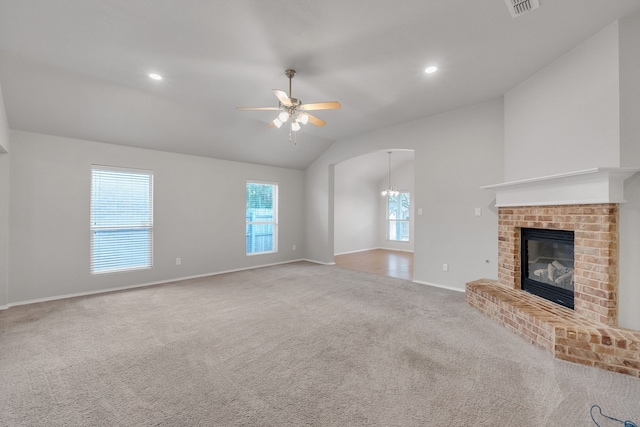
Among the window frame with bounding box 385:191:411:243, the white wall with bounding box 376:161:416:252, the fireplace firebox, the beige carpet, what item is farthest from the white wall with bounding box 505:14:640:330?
the window frame with bounding box 385:191:411:243

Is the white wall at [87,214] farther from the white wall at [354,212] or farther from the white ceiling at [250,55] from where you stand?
the white wall at [354,212]

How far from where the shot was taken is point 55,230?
13.1 ft

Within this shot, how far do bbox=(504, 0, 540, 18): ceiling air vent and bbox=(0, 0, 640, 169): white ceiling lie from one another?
0.06 m

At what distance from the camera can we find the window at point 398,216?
9312mm

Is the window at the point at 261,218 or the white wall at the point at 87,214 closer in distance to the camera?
the white wall at the point at 87,214

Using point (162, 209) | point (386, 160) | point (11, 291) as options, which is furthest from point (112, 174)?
point (386, 160)

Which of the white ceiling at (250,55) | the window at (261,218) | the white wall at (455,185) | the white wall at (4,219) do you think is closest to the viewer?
the white ceiling at (250,55)

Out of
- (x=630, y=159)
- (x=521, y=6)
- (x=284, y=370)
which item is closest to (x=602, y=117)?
(x=630, y=159)

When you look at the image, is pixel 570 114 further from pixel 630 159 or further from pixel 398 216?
pixel 398 216

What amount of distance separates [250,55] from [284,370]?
2.98 meters

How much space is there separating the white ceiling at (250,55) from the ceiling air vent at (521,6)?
57 mm

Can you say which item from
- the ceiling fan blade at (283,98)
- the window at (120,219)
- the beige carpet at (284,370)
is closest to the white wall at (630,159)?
the beige carpet at (284,370)

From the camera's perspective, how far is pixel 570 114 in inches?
111

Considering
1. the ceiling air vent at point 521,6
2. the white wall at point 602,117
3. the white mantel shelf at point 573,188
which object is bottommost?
the white mantel shelf at point 573,188
